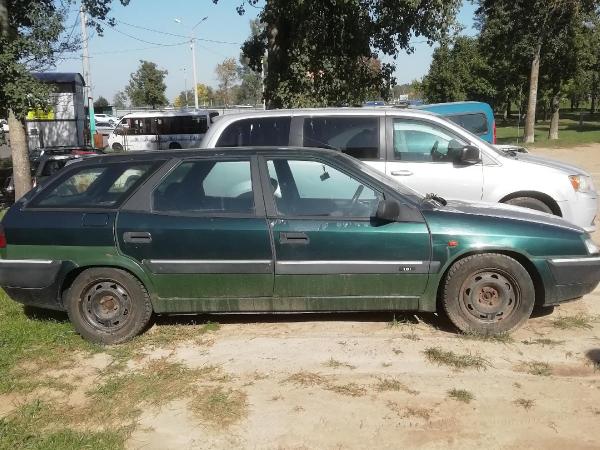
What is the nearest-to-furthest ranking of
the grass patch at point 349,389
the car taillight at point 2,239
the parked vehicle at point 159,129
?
1. the grass patch at point 349,389
2. the car taillight at point 2,239
3. the parked vehicle at point 159,129

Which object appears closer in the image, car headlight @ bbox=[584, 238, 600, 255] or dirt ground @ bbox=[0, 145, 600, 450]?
dirt ground @ bbox=[0, 145, 600, 450]

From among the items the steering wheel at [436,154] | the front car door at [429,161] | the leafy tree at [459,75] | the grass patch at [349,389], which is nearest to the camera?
the grass patch at [349,389]

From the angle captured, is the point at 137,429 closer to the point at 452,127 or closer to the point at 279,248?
the point at 279,248

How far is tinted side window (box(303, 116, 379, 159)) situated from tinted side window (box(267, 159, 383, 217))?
2.01 m

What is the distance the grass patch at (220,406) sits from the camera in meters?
3.63

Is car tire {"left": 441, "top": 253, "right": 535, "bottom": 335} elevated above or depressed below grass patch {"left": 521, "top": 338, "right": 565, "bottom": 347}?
above

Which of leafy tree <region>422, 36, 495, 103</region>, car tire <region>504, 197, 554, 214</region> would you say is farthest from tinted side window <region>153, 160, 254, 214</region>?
leafy tree <region>422, 36, 495, 103</region>

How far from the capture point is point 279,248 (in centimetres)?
464

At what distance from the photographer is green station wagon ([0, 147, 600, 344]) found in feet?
15.2

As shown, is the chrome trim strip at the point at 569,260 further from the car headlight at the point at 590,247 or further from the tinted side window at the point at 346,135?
the tinted side window at the point at 346,135

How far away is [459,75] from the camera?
43.4 m

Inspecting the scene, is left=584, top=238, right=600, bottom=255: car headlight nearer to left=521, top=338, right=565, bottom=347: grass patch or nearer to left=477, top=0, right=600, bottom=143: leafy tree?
left=521, top=338, right=565, bottom=347: grass patch

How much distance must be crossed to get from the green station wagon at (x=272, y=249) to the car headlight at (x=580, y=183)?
2017mm

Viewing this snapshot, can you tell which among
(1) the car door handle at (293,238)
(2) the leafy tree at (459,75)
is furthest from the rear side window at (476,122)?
(2) the leafy tree at (459,75)
